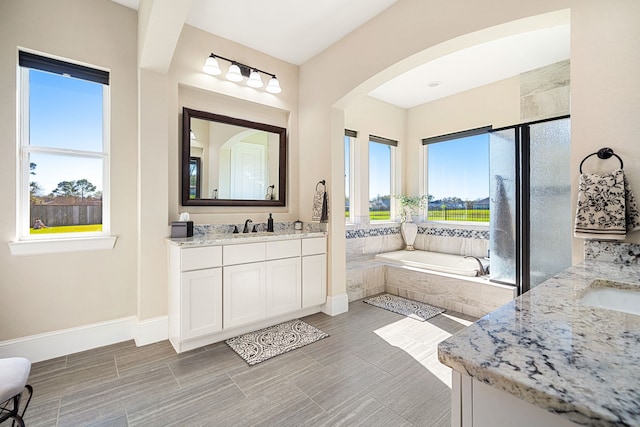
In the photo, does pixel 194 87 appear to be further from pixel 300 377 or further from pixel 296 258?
pixel 300 377

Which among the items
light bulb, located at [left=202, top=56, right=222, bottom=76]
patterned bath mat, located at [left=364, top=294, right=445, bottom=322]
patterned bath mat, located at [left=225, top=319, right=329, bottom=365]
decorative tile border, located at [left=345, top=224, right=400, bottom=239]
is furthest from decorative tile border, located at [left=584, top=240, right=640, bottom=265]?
light bulb, located at [left=202, top=56, right=222, bottom=76]

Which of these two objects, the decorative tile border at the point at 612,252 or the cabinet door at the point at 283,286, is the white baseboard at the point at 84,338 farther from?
the decorative tile border at the point at 612,252

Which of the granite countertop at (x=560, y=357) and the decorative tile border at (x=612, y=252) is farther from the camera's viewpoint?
the decorative tile border at (x=612, y=252)

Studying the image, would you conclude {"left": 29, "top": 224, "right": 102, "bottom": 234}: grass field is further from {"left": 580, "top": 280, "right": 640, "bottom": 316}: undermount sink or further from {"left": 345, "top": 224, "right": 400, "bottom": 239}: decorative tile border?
{"left": 580, "top": 280, "right": 640, "bottom": 316}: undermount sink

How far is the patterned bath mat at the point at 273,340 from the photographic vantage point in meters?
2.39

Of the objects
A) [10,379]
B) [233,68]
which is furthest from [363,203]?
[10,379]

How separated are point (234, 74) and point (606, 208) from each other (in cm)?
314

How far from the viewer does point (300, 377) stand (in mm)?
2080

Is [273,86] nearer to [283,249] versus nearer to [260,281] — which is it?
[283,249]

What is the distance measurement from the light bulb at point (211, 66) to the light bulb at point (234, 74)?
0.39 feet

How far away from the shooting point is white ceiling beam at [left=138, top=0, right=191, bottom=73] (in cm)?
190

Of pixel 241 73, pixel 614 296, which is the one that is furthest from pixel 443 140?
pixel 614 296

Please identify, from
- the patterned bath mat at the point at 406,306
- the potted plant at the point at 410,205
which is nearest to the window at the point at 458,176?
the potted plant at the point at 410,205

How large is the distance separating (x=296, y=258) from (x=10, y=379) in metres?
2.08
